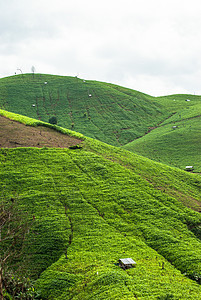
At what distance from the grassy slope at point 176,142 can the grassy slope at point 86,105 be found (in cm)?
593

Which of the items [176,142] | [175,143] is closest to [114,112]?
[176,142]

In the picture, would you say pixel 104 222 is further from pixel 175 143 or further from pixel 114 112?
pixel 114 112

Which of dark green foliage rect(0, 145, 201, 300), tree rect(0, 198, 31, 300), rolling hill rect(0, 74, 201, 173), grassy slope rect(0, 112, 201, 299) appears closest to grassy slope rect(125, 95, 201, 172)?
rolling hill rect(0, 74, 201, 173)

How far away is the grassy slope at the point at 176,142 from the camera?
57.8 m

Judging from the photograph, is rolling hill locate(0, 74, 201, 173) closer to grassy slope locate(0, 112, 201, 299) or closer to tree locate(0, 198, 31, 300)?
grassy slope locate(0, 112, 201, 299)

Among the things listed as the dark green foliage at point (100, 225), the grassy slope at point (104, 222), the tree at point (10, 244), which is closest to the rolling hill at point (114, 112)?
the grassy slope at point (104, 222)

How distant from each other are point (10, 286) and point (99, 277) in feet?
20.6

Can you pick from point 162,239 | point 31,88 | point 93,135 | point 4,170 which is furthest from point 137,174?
point 31,88

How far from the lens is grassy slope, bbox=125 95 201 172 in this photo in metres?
57.8

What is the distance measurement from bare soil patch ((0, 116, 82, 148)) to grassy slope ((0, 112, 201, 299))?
292 cm

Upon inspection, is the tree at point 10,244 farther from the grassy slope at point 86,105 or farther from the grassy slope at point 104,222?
the grassy slope at point 86,105

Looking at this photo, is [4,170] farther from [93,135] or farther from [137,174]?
[93,135]

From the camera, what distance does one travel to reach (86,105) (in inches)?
3620

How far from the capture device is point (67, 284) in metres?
17.8
